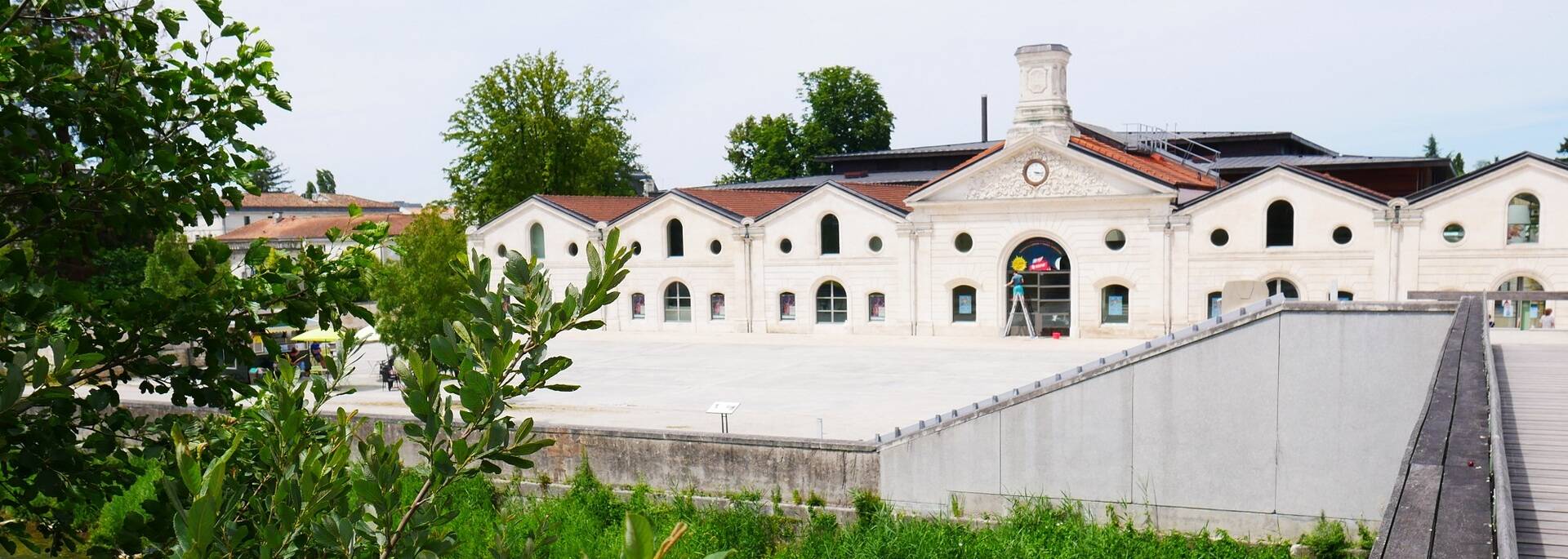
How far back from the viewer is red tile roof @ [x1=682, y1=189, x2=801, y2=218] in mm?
39250

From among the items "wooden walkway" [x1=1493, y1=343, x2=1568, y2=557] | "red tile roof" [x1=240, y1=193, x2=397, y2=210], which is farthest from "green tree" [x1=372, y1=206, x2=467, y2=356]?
"red tile roof" [x1=240, y1=193, x2=397, y2=210]

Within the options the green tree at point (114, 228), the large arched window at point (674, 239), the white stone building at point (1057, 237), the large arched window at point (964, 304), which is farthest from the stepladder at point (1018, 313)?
the green tree at point (114, 228)

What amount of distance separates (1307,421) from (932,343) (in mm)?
18847

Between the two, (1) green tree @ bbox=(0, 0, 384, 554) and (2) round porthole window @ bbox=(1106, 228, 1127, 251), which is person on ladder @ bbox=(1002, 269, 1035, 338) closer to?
(2) round porthole window @ bbox=(1106, 228, 1127, 251)

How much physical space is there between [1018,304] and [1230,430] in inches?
777

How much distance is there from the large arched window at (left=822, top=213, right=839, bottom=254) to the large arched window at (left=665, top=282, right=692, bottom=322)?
536 cm

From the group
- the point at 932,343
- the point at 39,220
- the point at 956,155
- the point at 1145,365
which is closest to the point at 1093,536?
the point at 1145,365

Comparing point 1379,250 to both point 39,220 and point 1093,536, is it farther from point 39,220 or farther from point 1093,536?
point 39,220

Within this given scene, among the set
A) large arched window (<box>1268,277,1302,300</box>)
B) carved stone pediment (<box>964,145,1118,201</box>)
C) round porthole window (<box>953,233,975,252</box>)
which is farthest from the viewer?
round porthole window (<box>953,233,975,252</box>)

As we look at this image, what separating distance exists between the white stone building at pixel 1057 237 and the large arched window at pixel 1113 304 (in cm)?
6

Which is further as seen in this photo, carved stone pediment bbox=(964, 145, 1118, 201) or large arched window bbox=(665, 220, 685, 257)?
large arched window bbox=(665, 220, 685, 257)

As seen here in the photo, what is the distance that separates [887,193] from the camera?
3928cm

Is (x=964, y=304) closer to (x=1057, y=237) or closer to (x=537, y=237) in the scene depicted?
(x=1057, y=237)

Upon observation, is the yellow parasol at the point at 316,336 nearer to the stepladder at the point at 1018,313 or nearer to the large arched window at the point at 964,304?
the large arched window at the point at 964,304
